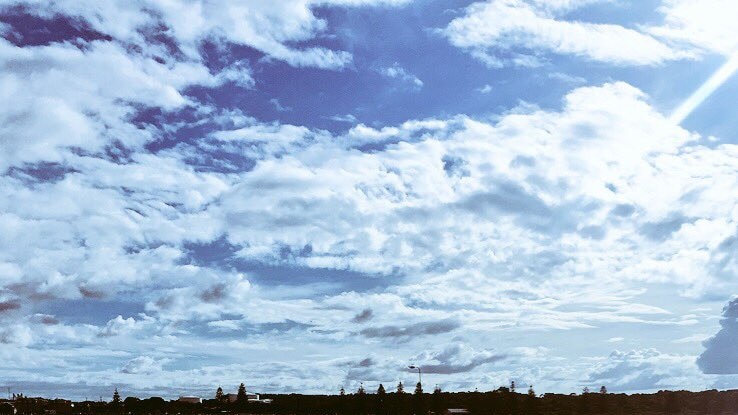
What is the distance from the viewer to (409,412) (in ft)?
655

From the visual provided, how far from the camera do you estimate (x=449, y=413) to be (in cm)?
17200

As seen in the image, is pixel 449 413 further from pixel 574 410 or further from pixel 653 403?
pixel 653 403

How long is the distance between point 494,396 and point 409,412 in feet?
71.7

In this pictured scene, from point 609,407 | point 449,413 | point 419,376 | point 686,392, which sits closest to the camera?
point 419,376

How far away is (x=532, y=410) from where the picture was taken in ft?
588

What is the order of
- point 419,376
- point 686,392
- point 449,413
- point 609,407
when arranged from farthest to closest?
point 686,392 < point 609,407 < point 449,413 < point 419,376

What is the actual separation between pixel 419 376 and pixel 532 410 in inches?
2059

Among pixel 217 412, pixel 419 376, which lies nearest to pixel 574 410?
pixel 419 376

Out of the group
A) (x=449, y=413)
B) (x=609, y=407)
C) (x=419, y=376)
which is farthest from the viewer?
(x=609, y=407)

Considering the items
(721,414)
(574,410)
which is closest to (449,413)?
(574,410)

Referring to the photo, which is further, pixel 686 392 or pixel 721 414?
pixel 686 392

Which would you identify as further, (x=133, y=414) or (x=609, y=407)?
(x=133, y=414)

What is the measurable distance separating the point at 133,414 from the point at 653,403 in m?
126

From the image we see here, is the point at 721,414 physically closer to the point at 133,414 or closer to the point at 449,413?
the point at 449,413
